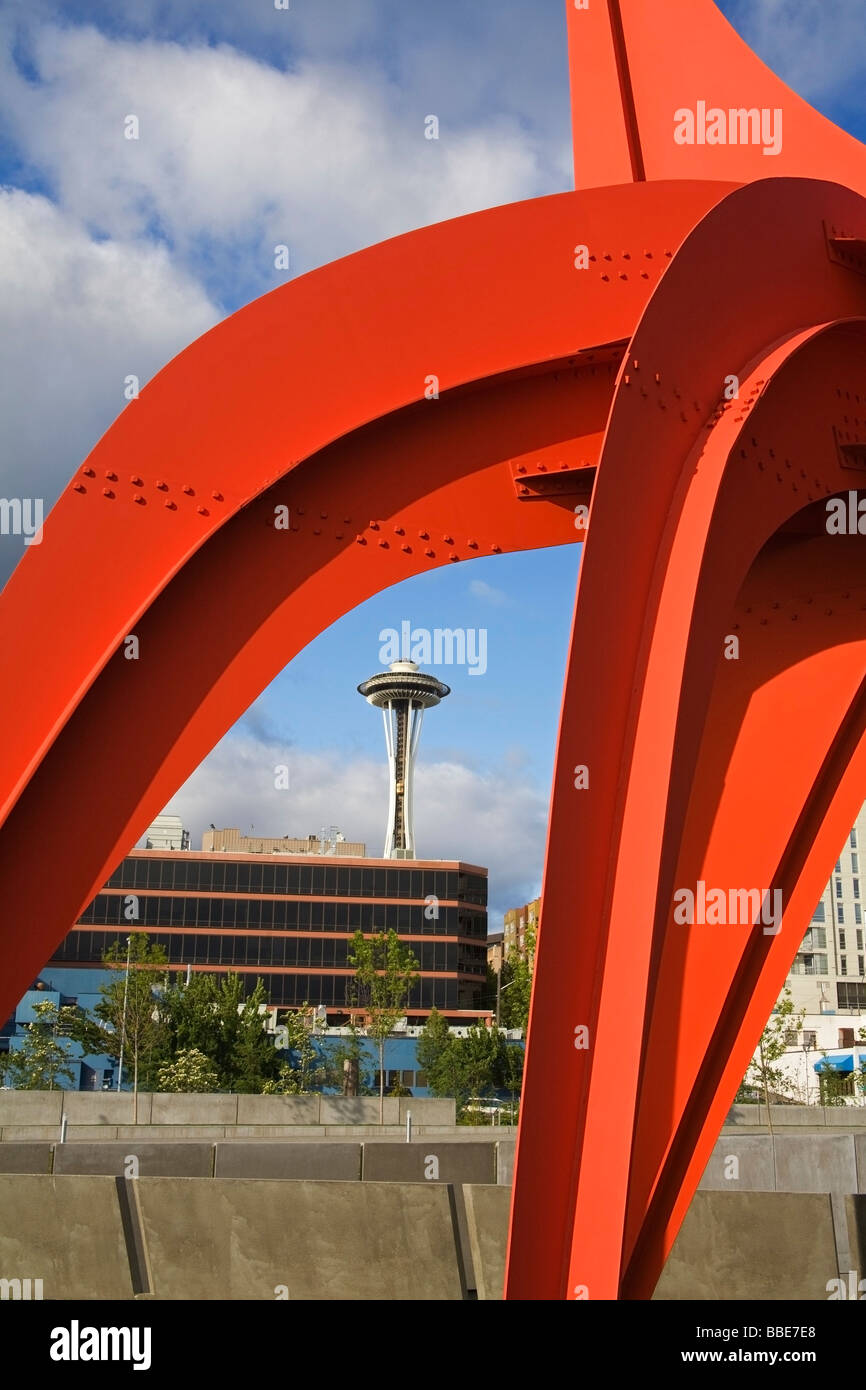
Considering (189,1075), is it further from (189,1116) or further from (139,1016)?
(189,1116)

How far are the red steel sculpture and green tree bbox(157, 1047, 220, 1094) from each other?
39678mm

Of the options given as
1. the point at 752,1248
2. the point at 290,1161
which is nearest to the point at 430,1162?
the point at 290,1161

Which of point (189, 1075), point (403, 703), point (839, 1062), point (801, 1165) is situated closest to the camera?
point (801, 1165)

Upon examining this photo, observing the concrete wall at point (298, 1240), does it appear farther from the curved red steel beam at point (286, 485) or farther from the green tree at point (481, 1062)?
the green tree at point (481, 1062)

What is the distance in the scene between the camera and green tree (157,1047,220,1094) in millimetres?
44312

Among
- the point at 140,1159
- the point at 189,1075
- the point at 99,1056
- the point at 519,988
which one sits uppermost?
the point at 519,988

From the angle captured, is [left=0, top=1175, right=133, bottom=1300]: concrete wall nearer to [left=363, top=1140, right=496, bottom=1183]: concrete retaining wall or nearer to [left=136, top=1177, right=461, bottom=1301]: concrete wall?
[left=136, top=1177, right=461, bottom=1301]: concrete wall

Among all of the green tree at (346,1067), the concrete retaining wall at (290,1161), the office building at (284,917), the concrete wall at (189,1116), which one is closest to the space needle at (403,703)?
the office building at (284,917)

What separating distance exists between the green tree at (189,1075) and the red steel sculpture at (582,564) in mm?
39678

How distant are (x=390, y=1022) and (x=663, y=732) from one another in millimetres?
48603

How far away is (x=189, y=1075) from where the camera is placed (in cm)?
4447

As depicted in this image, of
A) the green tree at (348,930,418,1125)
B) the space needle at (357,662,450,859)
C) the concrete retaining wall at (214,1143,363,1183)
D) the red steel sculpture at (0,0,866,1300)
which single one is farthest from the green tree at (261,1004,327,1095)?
the space needle at (357,662,450,859)

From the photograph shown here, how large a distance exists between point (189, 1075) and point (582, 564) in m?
42.7
